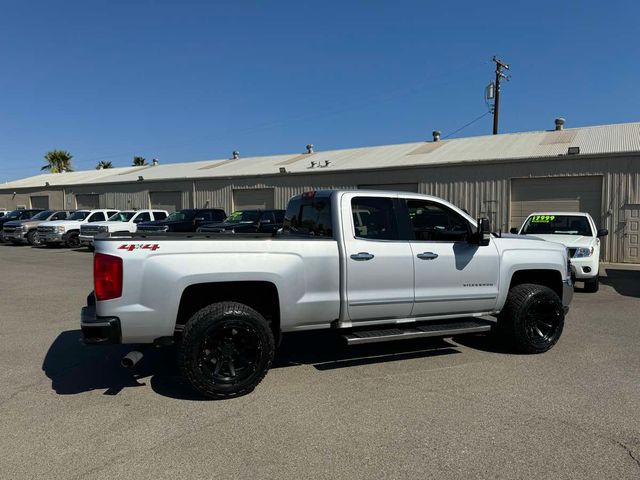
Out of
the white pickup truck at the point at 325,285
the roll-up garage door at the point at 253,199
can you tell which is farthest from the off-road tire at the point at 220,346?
the roll-up garage door at the point at 253,199

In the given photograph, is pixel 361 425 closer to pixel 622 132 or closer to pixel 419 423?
pixel 419 423

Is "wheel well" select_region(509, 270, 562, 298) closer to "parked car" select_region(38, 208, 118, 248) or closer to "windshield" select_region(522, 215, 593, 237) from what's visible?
"windshield" select_region(522, 215, 593, 237)

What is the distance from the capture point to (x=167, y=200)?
3056cm

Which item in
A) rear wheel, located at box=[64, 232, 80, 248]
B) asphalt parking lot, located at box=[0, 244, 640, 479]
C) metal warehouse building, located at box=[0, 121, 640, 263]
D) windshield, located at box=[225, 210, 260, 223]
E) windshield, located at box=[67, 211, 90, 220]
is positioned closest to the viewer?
asphalt parking lot, located at box=[0, 244, 640, 479]

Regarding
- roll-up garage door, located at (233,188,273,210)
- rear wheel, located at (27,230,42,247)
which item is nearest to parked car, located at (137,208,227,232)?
roll-up garage door, located at (233,188,273,210)

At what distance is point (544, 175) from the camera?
59.5 ft

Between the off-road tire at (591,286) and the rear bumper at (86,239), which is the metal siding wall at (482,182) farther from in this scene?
the rear bumper at (86,239)

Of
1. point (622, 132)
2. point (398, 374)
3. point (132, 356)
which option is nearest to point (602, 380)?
point (398, 374)

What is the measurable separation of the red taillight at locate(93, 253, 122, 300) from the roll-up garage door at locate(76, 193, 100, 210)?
3302 cm

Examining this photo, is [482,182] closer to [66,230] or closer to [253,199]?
[253,199]

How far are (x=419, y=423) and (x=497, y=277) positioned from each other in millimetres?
2356

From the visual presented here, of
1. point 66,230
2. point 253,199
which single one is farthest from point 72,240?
point 253,199

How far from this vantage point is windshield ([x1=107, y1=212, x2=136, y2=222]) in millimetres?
21648

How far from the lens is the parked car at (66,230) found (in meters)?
21.6
